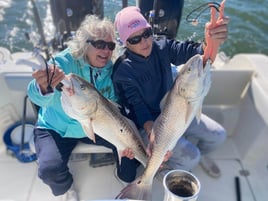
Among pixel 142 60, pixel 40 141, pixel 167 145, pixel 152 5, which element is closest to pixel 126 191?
pixel 167 145

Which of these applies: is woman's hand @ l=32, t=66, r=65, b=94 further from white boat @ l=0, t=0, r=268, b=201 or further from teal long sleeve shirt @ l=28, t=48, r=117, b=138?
white boat @ l=0, t=0, r=268, b=201

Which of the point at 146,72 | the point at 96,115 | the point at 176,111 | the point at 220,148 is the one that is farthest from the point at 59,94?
the point at 220,148

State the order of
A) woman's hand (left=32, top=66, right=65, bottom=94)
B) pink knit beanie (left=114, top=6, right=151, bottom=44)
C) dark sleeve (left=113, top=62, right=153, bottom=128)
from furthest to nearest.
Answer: dark sleeve (left=113, top=62, right=153, bottom=128) → pink knit beanie (left=114, top=6, right=151, bottom=44) → woman's hand (left=32, top=66, right=65, bottom=94)

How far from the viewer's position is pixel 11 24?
→ 791 cm

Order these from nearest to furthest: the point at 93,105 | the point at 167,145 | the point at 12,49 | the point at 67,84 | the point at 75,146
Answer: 1. the point at 67,84
2. the point at 93,105
3. the point at 167,145
4. the point at 75,146
5. the point at 12,49

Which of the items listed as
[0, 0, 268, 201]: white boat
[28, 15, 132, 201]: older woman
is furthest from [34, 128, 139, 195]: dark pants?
[0, 0, 268, 201]: white boat

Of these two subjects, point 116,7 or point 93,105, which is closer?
point 93,105

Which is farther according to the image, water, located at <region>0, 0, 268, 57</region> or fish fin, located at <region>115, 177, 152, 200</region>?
water, located at <region>0, 0, 268, 57</region>

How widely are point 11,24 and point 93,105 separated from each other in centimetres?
672

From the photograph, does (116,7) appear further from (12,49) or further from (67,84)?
(67,84)

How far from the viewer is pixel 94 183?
303 centimetres

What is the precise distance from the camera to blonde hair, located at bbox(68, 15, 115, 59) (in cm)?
246

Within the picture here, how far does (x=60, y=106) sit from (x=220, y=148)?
184cm

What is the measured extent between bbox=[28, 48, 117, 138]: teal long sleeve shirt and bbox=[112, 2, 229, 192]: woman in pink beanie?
4.2 inches
